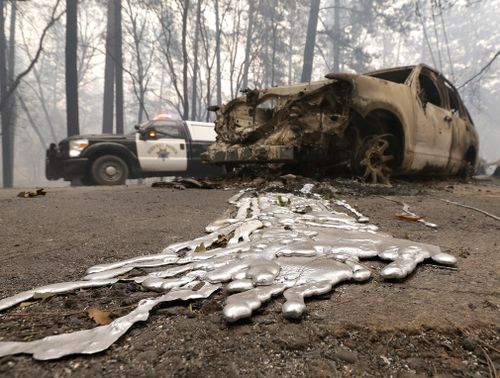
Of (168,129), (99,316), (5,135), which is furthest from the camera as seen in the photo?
(5,135)

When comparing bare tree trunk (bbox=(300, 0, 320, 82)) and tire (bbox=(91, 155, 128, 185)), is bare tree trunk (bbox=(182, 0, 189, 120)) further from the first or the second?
bare tree trunk (bbox=(300, 0, 320, 82))

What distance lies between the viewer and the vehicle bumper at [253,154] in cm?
407

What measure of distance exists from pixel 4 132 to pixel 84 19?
1393cm

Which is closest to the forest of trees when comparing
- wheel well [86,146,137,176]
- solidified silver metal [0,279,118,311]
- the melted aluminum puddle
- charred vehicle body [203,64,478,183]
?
charred vehicle body [203,64,478,183]

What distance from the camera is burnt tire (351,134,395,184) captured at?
4305 mm

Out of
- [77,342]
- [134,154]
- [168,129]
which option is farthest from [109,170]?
[77,342]

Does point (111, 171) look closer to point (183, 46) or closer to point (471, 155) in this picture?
point (183, 46)

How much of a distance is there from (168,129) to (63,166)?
7.91ft

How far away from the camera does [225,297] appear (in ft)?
3.25

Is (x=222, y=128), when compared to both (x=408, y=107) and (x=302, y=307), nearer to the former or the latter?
(x=408, y=107)

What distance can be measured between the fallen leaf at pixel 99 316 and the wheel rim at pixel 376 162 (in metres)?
3.95

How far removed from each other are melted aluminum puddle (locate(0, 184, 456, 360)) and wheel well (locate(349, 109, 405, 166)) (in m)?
2.60

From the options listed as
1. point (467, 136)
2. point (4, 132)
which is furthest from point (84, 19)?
point (467, 136)

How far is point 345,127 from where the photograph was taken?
3.99 meters
